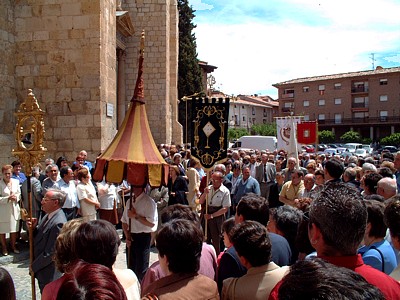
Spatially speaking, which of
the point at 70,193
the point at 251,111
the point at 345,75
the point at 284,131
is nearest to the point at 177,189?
the point at 70,193

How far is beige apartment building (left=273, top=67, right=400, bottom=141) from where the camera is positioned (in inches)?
2266

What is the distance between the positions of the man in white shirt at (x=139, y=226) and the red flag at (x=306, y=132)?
10.6 meters

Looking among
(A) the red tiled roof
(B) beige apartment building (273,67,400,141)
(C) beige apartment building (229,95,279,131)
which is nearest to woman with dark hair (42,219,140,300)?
(B) beige apartment building (273,67,400,141)

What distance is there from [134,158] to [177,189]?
127 inches

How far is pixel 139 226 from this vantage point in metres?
5.57

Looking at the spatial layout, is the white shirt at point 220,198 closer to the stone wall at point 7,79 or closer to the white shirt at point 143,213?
the white shirt at point 143,213

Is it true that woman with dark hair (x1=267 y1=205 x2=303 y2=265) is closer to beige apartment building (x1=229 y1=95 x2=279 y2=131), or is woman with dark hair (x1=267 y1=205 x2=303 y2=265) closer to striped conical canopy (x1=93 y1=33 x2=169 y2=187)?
striped conical canopy (x1=93 y1=33 x2=169 y2=187)

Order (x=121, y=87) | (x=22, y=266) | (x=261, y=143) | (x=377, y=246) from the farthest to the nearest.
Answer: (x=261, y=143) → (x=121, y=87) → (x=22, y=266) → (x=377, y=246)

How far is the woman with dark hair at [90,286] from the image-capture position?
170 cm

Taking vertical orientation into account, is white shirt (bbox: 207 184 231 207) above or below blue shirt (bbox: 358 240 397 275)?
below

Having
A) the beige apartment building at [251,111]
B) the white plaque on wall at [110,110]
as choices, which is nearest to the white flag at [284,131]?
the white plaque on wall at [110,110]

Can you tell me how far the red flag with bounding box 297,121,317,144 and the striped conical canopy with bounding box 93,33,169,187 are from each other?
10.4m

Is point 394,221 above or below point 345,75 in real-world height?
below

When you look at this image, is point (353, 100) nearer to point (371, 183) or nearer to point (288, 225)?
point (371, 183)
